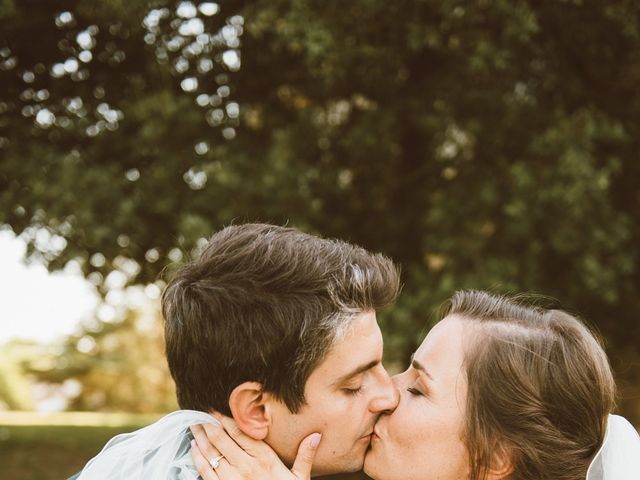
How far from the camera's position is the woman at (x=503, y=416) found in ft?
10.2

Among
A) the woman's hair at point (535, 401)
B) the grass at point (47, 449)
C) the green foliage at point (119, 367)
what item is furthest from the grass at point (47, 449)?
the green foliage at point (119, 367)

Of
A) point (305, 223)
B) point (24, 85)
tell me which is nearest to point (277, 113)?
point (305, 223)

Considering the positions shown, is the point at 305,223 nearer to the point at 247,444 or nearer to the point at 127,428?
the point at 247,444

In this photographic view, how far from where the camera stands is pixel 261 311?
2.93 meters

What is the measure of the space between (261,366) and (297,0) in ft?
15.6

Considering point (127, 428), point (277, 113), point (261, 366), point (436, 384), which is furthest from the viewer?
point (127, 428)

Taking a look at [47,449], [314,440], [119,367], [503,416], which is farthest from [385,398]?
[119,367]

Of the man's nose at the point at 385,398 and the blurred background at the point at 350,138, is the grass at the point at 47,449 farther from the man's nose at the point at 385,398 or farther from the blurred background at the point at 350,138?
the man's nose at the point at 385,398

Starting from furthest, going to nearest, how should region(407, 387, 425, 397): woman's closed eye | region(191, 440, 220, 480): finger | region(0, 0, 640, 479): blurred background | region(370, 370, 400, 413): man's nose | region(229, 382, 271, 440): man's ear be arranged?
1. region(0, 0, 640, 479): blurred background
2. region(407, 387, 425, 397): woman's closed eye
3. region(370, 370, 400, 413): man's nose
4. region(229, 382, 271, 440): man's ear
5. region(191, 440, 220, 480): finger

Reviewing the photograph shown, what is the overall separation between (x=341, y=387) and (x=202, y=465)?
1.92 feet

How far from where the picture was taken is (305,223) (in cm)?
795

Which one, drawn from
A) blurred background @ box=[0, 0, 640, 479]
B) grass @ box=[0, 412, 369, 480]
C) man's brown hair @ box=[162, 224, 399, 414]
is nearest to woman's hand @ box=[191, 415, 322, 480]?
man's brown hair @ box=[162, 224, 399, 414]

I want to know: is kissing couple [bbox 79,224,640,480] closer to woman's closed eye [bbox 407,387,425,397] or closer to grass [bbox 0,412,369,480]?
woman's closed eye [bbox 407,387,425,397]

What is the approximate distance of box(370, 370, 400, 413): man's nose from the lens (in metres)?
3.08
